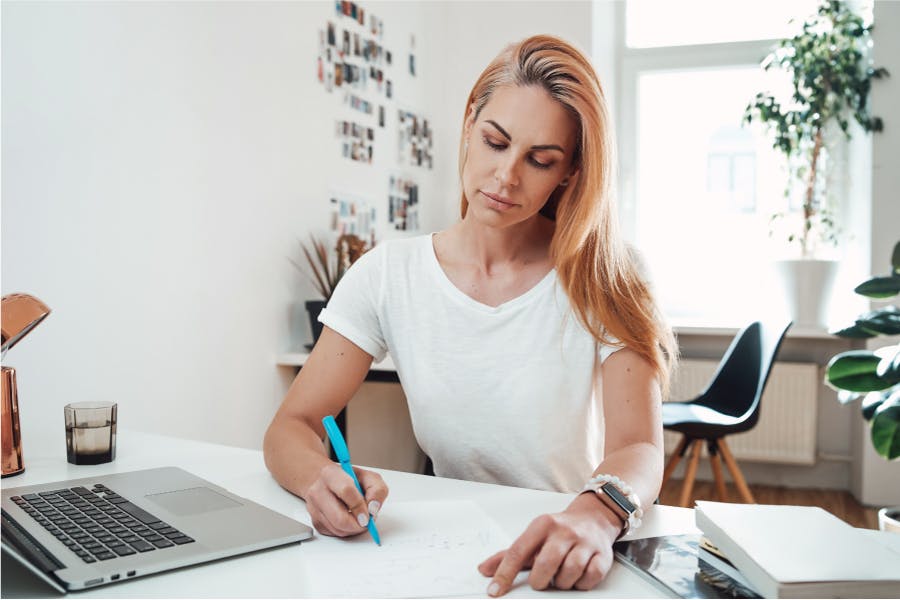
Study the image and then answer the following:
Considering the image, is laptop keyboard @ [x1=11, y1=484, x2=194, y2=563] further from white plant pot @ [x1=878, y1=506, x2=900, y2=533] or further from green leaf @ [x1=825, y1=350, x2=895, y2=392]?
white plant pot @ [x1=878, y1=506, x2=900, y2=533]

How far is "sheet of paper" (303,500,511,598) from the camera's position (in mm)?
729

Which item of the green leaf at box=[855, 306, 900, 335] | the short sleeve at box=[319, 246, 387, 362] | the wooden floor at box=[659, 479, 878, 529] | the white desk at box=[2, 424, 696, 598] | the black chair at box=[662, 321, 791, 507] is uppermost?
the short sleeve at box=[319, 246, 387, 362]

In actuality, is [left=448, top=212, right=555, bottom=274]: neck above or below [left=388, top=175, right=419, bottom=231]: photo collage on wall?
below

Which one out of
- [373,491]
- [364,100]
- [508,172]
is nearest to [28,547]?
[373,491]

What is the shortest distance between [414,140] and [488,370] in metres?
2.30

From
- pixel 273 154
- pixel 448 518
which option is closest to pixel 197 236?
pixel 273 154

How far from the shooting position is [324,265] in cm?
255

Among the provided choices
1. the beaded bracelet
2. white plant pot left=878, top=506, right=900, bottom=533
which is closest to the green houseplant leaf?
white plant pot left=878, top=506, right=900, bottom=533

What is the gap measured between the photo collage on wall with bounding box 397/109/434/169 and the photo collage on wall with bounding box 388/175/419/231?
10cm

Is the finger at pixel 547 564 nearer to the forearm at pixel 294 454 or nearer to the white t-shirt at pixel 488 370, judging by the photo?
the forearm at pixel 294 454

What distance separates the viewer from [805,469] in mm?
3828

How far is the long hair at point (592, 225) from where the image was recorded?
4.07 feet

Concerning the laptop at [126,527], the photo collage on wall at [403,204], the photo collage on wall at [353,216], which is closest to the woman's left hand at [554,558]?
the laptop at [126,527]

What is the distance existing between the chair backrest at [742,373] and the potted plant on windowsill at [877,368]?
91cm
